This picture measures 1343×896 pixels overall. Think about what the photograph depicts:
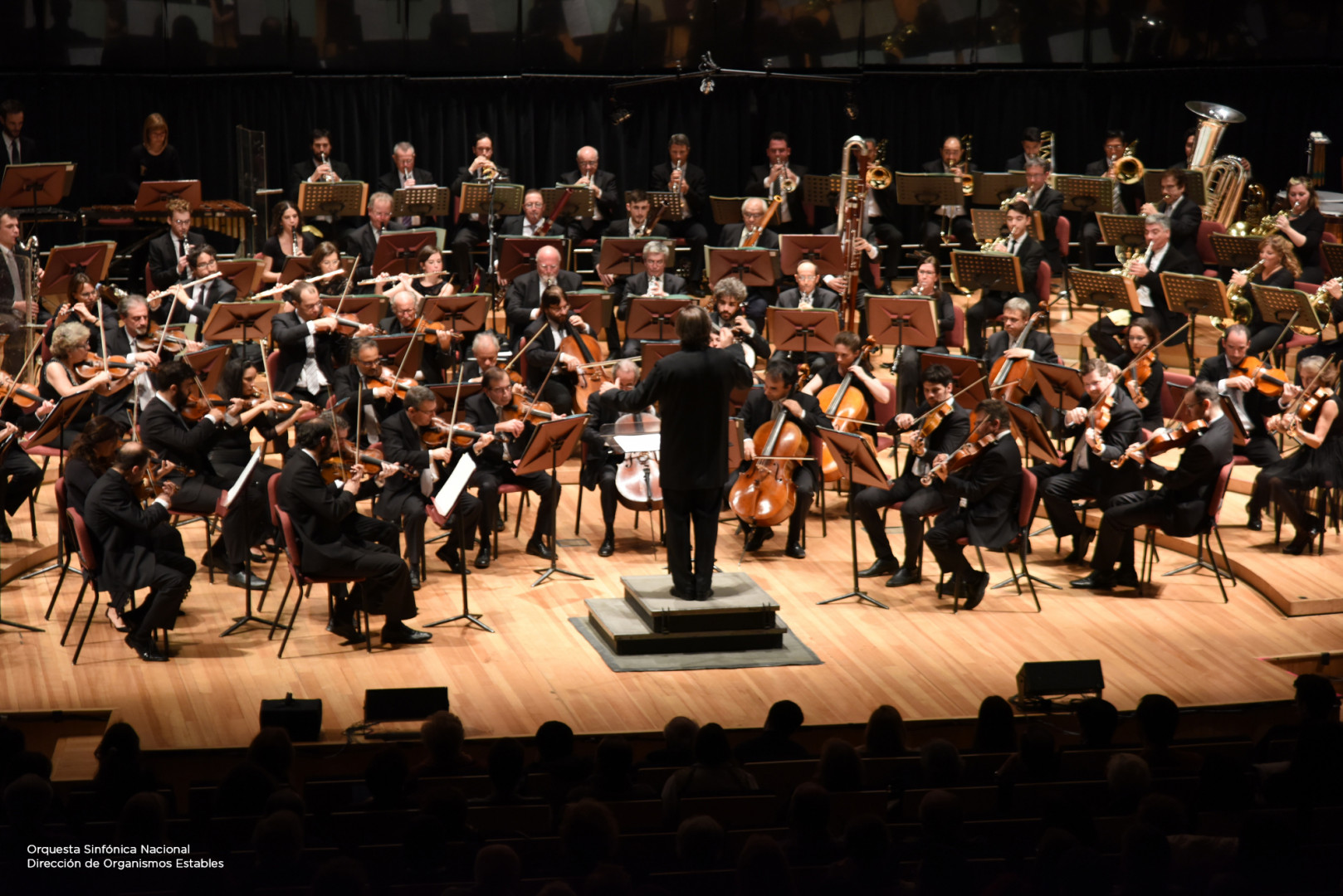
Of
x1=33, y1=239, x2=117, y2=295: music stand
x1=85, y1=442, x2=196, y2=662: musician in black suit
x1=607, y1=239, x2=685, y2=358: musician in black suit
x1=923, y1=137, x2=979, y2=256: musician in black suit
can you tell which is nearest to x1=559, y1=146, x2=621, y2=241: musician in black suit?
x1=607, y1=239, x2=685, y2=358: musician in black suit

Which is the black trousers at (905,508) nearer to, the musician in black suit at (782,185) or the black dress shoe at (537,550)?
the black dress shoe at (537,550)

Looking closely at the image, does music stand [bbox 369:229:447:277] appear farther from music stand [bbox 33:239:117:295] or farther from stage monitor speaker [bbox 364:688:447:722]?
stage monitor speaker [bbox 364:688:447:722]

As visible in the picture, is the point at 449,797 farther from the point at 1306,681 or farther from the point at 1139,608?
the point at 1139,608

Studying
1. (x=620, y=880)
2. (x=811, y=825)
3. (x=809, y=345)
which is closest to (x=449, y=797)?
(x=620, y=880)

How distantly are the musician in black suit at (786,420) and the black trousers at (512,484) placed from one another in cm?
102

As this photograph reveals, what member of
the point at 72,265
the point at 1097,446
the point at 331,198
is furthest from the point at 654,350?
the point at 331,198

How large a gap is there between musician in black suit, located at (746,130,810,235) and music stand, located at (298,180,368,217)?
349cm

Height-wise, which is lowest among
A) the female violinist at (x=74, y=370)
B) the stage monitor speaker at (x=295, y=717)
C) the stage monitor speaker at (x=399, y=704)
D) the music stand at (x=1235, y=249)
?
the stage monitor speaker at (x=295, y=717)

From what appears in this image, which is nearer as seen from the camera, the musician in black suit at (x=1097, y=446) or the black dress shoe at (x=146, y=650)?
the black dress shoe at (x=146, y=650)

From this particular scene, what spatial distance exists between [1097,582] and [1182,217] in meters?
4.54

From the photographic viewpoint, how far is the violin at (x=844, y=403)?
8.78m

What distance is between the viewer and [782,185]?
43.2 feet

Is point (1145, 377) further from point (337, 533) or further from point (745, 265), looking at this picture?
point (337, 533)

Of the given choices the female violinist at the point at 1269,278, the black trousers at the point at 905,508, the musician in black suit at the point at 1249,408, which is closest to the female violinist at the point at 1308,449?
the musician in black suit at the point at 1249,408
